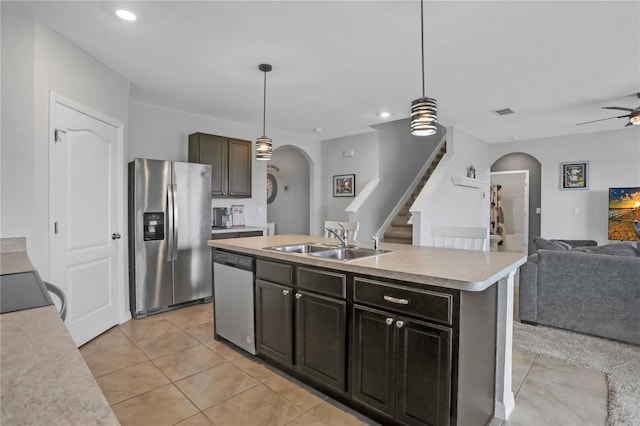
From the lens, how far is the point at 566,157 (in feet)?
22.0

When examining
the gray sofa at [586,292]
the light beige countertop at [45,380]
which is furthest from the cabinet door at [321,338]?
the gray sofa at [586,292]

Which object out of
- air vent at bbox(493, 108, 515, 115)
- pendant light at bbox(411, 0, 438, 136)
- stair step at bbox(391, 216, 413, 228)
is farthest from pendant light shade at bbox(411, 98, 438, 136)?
stair step at bbox(391, 216, 413, 228)

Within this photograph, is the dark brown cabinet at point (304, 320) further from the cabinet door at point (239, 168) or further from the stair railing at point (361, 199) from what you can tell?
the stair railing at point (361, 199)

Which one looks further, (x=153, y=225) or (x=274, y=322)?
(x=153, y=225)

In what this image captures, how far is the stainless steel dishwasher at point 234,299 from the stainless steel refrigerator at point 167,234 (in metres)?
1.16

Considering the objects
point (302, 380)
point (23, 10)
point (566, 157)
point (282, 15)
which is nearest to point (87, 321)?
point (302, 380)

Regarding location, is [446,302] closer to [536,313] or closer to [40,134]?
[536,313]

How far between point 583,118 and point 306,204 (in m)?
5.19

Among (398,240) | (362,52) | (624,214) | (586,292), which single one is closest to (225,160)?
(362,52)

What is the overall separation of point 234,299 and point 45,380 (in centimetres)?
233

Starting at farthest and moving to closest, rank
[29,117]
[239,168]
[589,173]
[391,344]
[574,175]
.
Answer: [574,175]
[589,173]
[239,168]
[29,117]
[391,344]

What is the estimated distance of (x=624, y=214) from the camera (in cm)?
611

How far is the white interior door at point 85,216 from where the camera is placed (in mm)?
2795

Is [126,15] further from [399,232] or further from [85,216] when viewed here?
[399,232]
